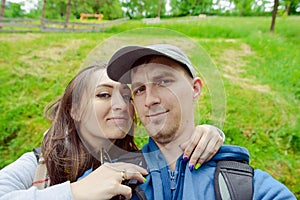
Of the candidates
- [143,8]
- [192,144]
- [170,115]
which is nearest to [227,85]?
[143,8]

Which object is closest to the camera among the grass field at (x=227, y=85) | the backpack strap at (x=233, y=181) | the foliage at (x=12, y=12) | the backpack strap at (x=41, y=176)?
the backpack strap at (x=233, y=181)

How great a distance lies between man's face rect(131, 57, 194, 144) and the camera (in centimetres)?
106

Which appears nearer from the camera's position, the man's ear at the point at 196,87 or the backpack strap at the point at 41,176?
the man's ear at the point at 196,87

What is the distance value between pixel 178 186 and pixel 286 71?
5.24m

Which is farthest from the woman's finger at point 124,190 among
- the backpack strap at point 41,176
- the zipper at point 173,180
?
the backpack strap at point 41,176

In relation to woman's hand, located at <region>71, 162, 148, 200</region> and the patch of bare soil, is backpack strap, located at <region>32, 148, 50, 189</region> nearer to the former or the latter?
woman's hand, located at <region>71, 162, 148, 200</region>

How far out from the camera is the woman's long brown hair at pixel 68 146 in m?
1.50

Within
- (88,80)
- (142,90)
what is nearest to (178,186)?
(142,90)

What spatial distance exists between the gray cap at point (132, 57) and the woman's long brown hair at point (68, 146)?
31 centimetres

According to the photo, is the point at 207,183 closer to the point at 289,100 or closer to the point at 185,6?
the point at 185,6

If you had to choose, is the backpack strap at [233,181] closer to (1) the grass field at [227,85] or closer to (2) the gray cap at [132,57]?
(1) the grass field at [227,85]

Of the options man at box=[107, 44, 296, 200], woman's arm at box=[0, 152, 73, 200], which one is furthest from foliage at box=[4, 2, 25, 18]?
man at box=[107, 44, 296, 200]

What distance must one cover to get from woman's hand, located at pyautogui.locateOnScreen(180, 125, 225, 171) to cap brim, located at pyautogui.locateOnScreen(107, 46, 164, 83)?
0.37 metres

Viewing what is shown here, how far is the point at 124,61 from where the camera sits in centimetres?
117
